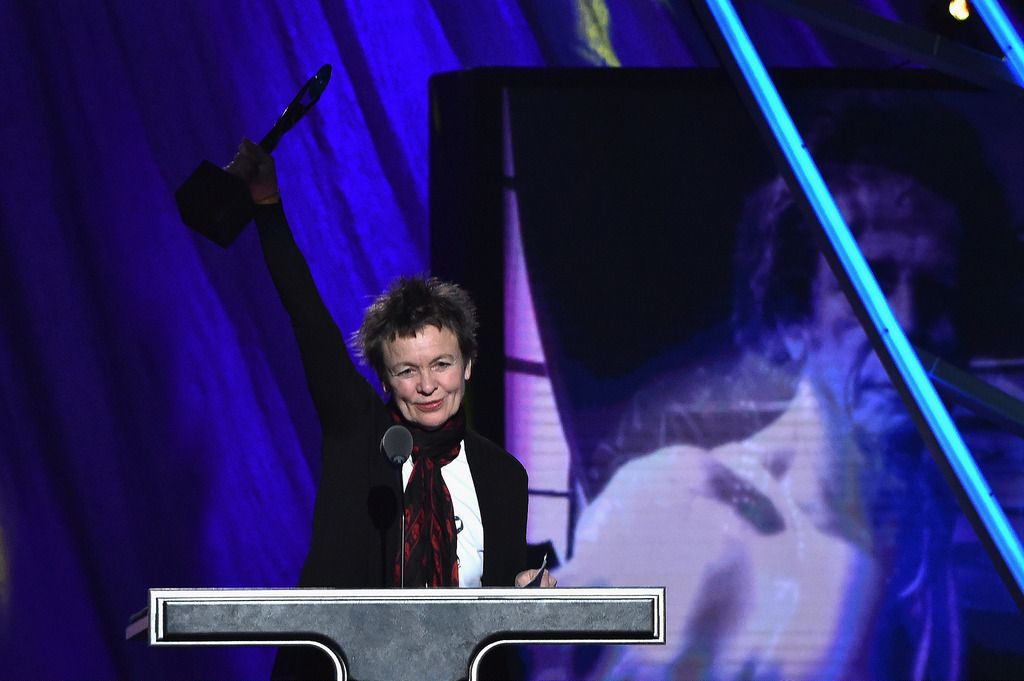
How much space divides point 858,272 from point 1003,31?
0.48 metres

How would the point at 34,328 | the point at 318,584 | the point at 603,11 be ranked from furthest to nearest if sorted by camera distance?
the point at 603,11 → the point at 34,328 → the point at 318,584

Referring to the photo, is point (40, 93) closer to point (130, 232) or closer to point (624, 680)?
point (130, 232)

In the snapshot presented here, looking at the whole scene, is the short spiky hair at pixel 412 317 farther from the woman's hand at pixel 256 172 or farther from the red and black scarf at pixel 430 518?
the woman's hand at pixel 256 172

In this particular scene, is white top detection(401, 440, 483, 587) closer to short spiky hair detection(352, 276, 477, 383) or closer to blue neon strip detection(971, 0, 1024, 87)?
short spiky hair detection(352, 276, 477, 383)

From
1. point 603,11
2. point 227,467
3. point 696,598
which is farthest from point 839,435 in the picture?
point 227,467

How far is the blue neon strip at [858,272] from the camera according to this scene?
266 cm

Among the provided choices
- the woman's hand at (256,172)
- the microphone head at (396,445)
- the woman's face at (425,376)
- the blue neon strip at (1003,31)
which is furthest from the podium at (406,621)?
the blue neon strip at (1003,31)

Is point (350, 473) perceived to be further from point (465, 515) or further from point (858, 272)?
point (858, 272)

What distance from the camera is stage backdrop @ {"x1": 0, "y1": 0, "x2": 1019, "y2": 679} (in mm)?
3596

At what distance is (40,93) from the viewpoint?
364cm

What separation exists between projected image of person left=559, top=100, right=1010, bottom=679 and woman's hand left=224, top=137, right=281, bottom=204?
1615mm

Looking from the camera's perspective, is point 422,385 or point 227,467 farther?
point 227,467

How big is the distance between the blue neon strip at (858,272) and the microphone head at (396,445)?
1.14 meters

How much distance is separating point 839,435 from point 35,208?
2075mm
